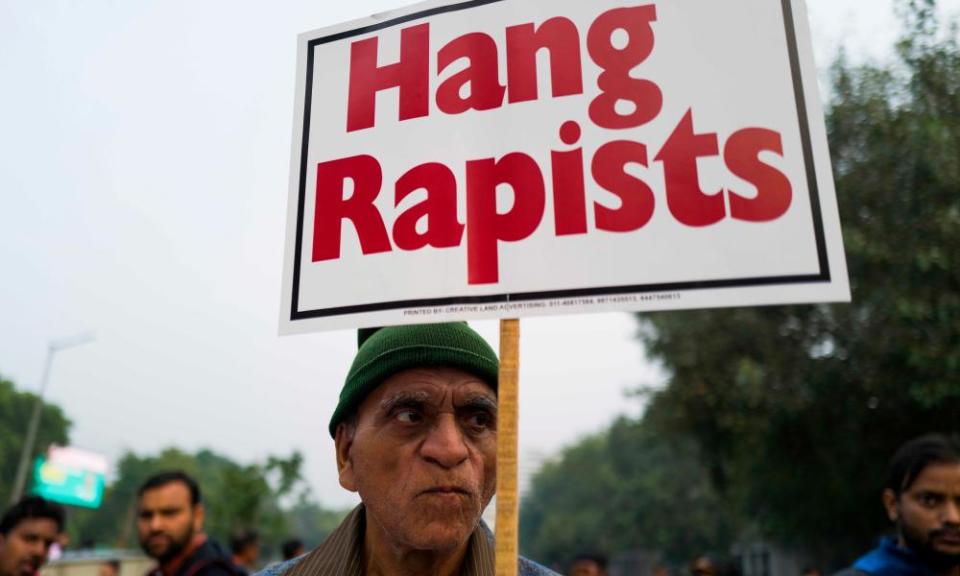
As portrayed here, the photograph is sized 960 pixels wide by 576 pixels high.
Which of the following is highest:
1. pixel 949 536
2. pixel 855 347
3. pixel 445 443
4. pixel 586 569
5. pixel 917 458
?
pixel 855 347

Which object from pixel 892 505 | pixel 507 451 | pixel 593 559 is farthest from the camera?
pixel 593 559

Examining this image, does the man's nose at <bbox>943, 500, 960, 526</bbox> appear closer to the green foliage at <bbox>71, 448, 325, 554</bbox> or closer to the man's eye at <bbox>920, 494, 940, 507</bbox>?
the man's eye at <bbox>920, 494, 940, 507</bbox>

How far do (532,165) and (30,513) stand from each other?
4.49 meters

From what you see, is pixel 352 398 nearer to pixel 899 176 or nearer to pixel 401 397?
pixel 401 397

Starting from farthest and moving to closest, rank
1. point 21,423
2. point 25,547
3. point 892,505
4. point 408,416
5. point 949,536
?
point 21,423, point 25,547, point 892,505, point 949,536, point 408,416

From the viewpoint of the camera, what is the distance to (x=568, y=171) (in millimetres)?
1788

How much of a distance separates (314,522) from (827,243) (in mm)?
151206

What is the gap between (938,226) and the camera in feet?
35.8

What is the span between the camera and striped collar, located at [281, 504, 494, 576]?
1.96 m

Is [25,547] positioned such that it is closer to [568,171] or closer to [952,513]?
[568,171]

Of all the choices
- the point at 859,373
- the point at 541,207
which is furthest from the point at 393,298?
the point at 859,373

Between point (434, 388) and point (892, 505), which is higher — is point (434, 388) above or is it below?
above

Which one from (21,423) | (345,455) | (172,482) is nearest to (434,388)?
(345,455)

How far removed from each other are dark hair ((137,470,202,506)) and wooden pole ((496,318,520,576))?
13.2 ft
